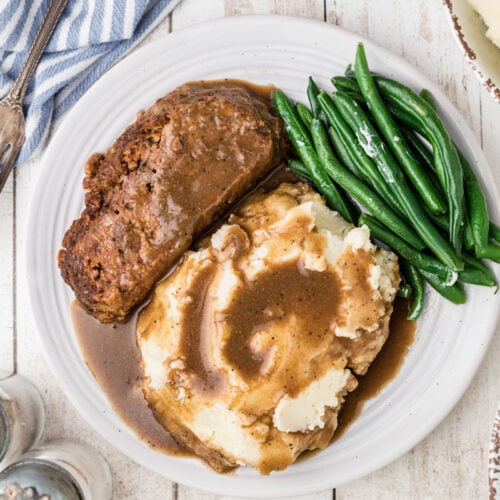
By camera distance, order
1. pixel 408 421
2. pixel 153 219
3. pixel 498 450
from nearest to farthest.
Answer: pixel 498 450, pixel 153 219, pixel 408 421

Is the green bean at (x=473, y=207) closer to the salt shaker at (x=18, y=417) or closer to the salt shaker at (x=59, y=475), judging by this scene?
the salt shaker at (x=59, y=475)

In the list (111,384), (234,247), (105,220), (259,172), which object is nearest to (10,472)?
(111,384)

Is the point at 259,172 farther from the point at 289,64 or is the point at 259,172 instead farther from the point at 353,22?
the point at 353,22

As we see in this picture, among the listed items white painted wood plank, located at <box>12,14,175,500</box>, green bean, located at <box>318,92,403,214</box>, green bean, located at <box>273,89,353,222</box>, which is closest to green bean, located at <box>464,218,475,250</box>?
green bean, located at <box>318,92,403,214</box>

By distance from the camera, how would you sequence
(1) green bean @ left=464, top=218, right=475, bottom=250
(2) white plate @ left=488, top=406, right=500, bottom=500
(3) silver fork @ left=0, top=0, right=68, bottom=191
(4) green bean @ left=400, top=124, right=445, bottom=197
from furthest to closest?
(3) silver fork @ left=0, top=0, right=68, bottom=191
(4) green bean @ left=400, top=124, right=445, bottom=197
(1) green bean @ left=464, top=218, right=475, bottom=250
(2) white plate @ left=488, top=406, right=500, bottom=500

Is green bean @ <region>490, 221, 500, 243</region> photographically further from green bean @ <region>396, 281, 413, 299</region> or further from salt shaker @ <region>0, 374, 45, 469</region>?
salt shaker @ <region>0, 374, 45, 469</region>

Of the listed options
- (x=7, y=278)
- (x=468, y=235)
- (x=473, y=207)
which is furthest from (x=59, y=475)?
(x=473, y=207)

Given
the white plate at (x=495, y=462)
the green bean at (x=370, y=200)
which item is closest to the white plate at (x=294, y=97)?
the green bean at (x=370, y=200)
